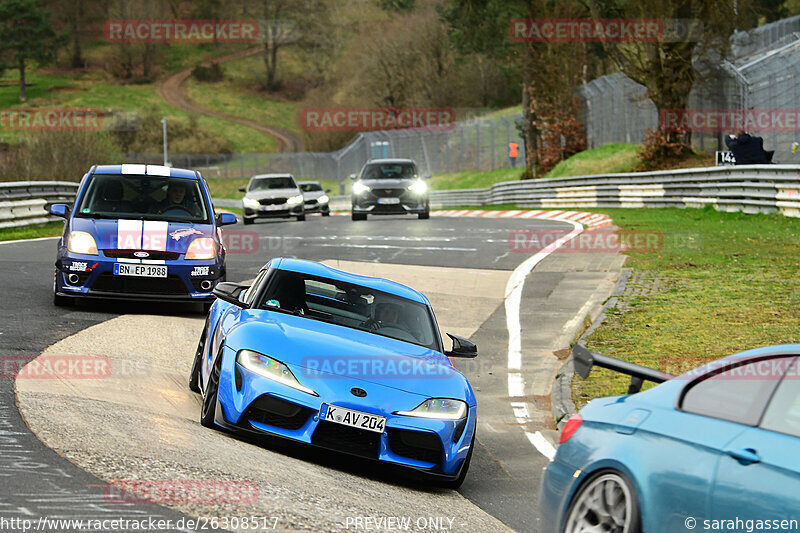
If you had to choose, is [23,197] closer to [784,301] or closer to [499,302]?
[499,302]

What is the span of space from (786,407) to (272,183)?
108 feet

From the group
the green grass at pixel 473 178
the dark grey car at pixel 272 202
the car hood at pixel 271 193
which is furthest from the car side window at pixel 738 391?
the green grass at pixel 473 178

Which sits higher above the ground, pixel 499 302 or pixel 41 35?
pixel 41 35

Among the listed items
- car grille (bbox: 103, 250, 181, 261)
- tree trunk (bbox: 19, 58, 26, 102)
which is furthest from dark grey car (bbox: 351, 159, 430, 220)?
tree trunk (bbox: 19, 58, 26, 102)

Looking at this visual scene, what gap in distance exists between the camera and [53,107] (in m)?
130

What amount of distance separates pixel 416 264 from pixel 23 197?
13519 millimetres

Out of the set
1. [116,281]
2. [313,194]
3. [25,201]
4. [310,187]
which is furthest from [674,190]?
[116,281]

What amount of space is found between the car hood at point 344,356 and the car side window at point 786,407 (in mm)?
3322

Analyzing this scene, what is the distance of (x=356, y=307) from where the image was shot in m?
8.89

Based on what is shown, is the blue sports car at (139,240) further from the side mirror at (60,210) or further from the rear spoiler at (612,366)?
the rear spoiler at (612,366)

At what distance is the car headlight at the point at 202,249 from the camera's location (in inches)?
516

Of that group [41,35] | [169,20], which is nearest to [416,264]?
[41,35]

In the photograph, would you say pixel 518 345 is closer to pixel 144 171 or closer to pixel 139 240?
pixel 139 240

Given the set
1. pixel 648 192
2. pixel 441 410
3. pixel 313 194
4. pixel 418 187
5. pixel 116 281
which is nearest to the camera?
pixel 441 410
